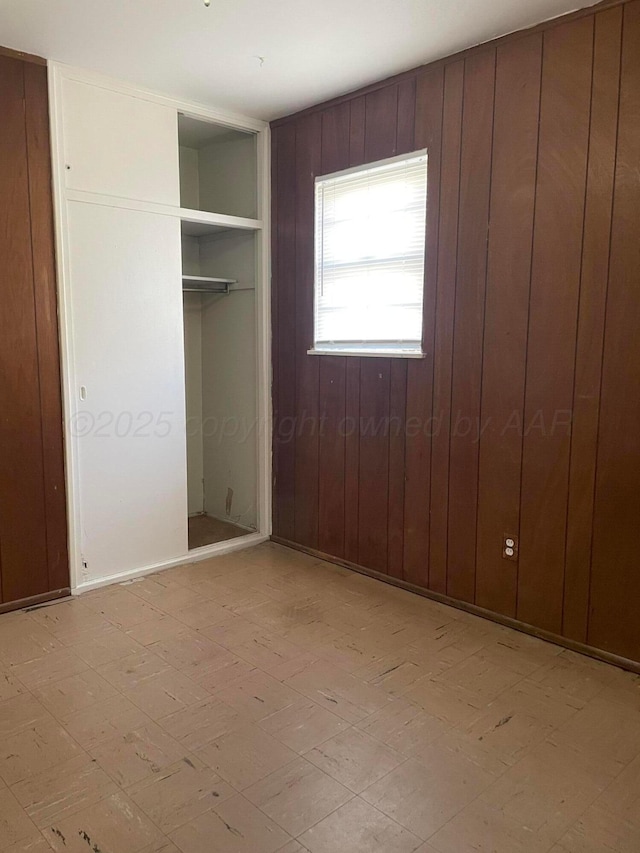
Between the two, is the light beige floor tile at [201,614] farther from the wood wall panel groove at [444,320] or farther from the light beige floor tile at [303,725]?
the wood wall panel groove at [444,320]

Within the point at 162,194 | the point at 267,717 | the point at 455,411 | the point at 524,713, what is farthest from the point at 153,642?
the point at 162,194

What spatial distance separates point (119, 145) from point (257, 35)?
1063 mm

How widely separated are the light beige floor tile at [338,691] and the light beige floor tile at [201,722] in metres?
0.31

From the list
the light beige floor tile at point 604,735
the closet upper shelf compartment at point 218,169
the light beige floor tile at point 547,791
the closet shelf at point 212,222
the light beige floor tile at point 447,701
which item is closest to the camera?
the light beige floor tile at point 547,791

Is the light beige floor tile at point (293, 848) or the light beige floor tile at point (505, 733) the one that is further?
the light beige floor tile at point (505, 733)

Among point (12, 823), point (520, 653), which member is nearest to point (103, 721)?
point (12, 823)

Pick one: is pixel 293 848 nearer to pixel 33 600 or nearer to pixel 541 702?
pixel 541 702

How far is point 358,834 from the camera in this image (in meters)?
1.83

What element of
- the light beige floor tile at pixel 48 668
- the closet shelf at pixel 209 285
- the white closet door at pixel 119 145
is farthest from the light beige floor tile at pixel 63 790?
the closet shelf at pixel 209 285

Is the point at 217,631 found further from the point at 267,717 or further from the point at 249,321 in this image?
the point at 249,321

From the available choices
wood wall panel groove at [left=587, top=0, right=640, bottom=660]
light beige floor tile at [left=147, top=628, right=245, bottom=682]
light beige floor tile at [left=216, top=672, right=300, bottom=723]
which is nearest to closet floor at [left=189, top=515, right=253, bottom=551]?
light beige floor tile at [left=147, top=628, right=245, bottom=682]

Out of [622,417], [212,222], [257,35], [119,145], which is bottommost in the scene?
[622,417]

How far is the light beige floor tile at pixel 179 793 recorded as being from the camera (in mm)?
1902

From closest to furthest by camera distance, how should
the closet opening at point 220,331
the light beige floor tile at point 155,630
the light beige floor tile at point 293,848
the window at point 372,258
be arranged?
the light beige floor tile at point 293,848, the light beige floor tile at point 155,630, the window at point 372,258, the closet opening at point 220,331
